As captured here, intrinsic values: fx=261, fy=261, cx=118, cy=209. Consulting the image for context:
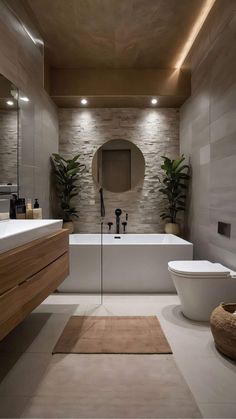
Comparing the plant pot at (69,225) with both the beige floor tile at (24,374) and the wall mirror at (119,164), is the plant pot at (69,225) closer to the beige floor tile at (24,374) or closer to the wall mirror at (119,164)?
the wall mirror at (119,164)

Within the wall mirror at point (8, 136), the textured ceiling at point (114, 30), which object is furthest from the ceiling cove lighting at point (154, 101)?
the wall mirror at point (8, 136)

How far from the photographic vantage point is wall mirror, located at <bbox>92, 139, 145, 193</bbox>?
4.10 m

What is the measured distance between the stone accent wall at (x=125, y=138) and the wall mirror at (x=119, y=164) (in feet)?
0.24

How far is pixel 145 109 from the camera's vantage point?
4.11m

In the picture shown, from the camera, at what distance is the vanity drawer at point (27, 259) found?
1272mm

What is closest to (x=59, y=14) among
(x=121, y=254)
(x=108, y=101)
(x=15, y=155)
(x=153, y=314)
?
(x=108, y=101)

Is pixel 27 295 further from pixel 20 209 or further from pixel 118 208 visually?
pixel 118 208

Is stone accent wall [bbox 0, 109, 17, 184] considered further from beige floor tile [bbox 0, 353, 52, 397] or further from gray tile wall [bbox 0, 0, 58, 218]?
beige floor tile [bbox 0, 353, 52, 397]

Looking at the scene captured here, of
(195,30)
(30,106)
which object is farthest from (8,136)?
(195,30)

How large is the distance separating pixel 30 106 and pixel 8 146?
0.70m

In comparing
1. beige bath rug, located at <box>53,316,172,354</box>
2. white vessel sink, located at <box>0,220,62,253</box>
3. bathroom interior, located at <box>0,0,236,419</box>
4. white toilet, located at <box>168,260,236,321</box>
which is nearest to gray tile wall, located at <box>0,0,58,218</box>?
bathroom interior, located at <box>0,0,236,419</box>

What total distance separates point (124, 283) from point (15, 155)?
5.96 ft

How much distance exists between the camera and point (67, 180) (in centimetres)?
382

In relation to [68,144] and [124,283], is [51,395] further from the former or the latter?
[68,144]
